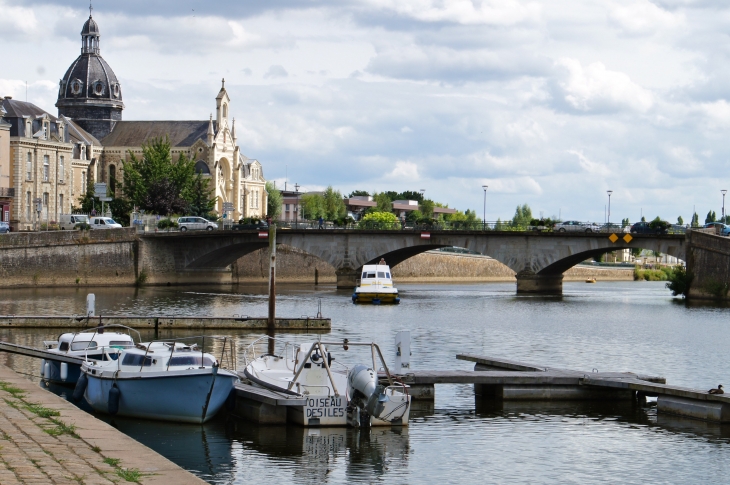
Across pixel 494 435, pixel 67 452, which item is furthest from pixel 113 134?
pixel 67 452

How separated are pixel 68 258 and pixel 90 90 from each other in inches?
2588

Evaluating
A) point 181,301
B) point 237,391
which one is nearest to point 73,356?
point 237,391

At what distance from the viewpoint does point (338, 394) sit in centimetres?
2816

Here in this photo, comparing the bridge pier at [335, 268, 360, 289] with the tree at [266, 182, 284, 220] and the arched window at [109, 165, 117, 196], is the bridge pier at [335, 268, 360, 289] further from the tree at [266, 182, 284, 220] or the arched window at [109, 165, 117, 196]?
the tree at [266, 182, 284, 220]

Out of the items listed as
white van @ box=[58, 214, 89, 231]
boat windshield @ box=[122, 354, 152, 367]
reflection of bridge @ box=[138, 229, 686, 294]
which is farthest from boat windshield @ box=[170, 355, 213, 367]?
white van @ box=[58, 214, 89, 231]

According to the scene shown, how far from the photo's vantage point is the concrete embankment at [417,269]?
112 m

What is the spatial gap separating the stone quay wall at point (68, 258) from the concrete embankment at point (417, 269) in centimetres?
1924

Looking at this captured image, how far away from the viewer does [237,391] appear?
95.3ft

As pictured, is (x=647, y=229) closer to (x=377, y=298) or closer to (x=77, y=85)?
(x=377, y=298)

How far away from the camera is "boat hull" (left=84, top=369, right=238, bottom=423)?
27.8 meters

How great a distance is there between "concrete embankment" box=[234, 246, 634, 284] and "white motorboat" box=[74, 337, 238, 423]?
267 feet

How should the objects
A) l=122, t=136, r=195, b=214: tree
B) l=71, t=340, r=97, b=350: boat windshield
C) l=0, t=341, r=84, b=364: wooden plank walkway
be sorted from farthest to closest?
l=122, t=136, r=195, b=214: tree < l=71, t=340, r=97, b=350: boat windshield < l=0, t=341, r=84, b=364: wooden plank walkway

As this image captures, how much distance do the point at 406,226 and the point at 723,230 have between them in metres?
28.2

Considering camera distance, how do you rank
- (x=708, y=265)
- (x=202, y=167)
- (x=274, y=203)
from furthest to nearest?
(x=274, y=203) → (x=202, y=167) → (x=708, y=265)
